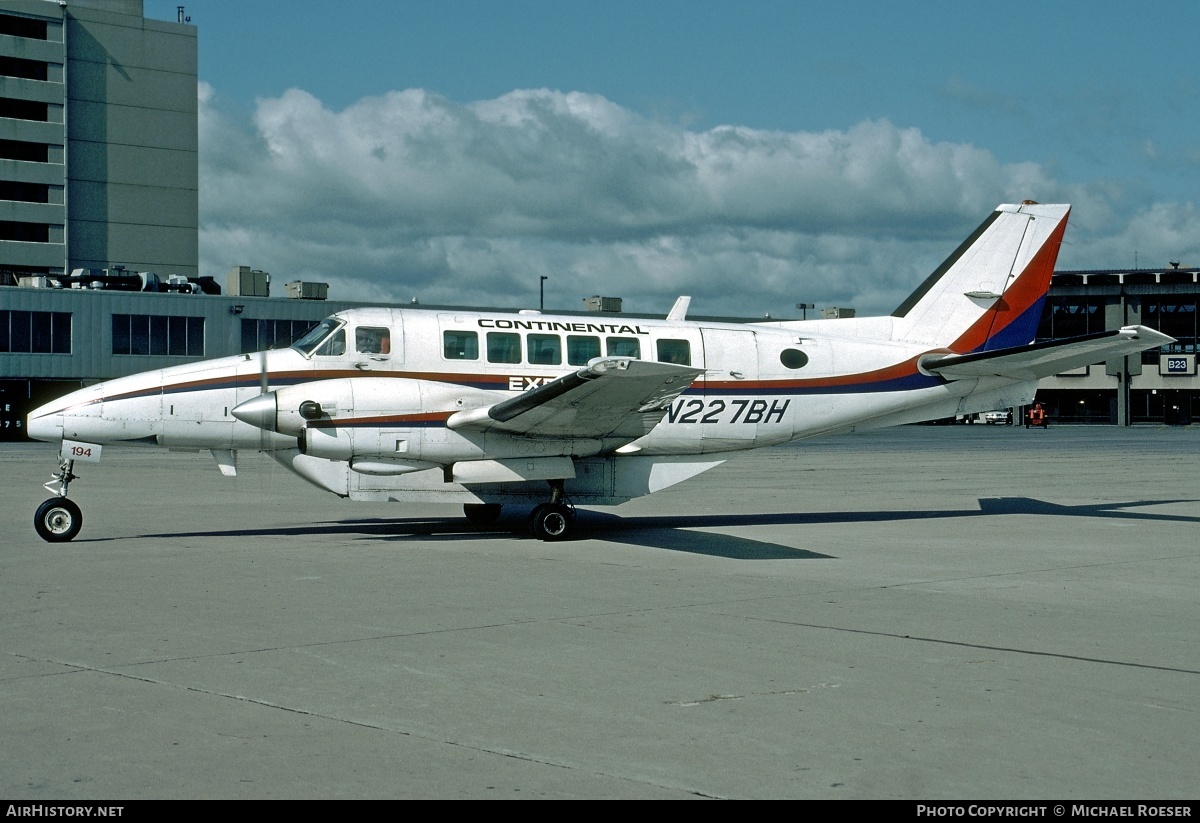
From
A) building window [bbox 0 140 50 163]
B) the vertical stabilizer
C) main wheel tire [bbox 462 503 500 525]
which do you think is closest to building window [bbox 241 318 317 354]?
building window [bbox 0 140 50 163]

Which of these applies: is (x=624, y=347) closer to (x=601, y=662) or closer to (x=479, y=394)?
(x=479, y=394)

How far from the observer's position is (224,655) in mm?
8391

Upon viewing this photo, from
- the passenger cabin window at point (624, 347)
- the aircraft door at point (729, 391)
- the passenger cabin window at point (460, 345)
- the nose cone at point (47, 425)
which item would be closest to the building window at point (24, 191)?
the nose cone at point (47, 425)

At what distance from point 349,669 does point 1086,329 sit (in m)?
101

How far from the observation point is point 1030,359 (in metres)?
18.6

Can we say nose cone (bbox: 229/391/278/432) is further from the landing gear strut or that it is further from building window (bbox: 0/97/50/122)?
building window (bbox: 0/97/50/122)

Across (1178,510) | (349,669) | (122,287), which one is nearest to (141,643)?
(349,669)

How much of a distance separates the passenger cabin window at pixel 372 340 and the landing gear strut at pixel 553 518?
297 cm

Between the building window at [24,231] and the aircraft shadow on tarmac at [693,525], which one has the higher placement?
the building window at [24,231]

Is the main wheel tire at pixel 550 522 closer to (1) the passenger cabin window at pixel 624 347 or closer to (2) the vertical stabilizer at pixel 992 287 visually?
(1) the passenger cabin window at pixel 624 347

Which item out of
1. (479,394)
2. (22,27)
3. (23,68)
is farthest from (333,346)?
(22,27)

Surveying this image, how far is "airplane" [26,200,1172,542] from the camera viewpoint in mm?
15250

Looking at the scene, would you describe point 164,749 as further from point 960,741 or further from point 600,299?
point 600,299

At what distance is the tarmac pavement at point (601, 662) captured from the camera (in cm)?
570
